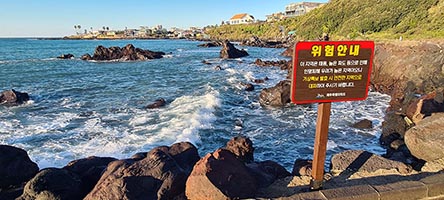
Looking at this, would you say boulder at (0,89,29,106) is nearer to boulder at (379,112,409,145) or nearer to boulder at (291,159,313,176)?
boulder at (291,159,313,176)

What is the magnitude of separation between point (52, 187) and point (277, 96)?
1304 cm

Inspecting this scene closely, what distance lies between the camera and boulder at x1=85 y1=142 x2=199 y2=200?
4.68 meters

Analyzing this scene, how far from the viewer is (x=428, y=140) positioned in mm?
6891

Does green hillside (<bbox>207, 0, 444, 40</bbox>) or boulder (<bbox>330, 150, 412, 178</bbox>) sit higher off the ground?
green hillside (<bbox>207, 0, 444, 40</bbox>)

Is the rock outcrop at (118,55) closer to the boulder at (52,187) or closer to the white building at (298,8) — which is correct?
the boulder at (52,187)

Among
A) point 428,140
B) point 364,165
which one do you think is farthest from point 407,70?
point 364,165

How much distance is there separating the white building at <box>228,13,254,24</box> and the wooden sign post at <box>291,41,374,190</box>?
14033 cm

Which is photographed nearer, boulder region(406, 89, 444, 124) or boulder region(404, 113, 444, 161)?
boulder region(404, 113, 444, 161)

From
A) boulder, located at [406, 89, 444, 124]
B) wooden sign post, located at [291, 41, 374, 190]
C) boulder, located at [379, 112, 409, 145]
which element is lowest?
boulder, located at [379, 112, 409, 145]

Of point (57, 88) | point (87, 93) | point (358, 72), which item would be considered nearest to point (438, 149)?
point (358, 72)

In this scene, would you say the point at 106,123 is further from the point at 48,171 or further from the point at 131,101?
the point at 48,171

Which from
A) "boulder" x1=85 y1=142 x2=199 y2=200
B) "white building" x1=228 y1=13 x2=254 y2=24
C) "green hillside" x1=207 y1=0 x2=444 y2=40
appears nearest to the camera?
"boulder" x1=85 y1=142 x2=199 y2=200

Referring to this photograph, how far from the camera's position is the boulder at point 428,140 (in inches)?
260

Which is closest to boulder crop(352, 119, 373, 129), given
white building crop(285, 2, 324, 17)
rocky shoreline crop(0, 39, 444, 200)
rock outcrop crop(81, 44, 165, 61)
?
rocky shoreline crop(0, 39, 444, 200)
